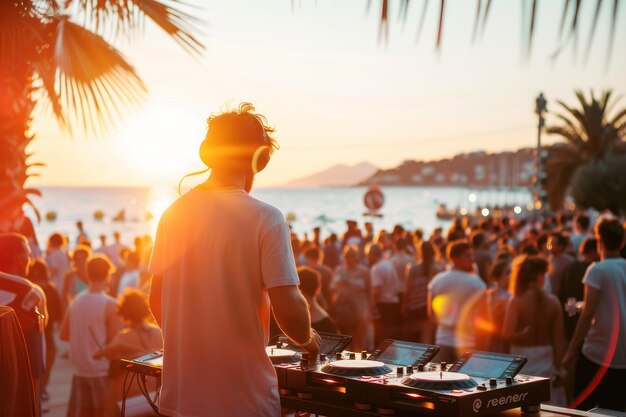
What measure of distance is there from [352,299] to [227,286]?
23.9 ft

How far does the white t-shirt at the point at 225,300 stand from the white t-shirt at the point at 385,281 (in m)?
7.82

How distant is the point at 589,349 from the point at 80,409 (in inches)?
165

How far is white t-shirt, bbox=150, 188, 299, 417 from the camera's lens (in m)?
2.77

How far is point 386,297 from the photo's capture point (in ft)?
35.0

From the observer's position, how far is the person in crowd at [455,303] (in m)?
7.46

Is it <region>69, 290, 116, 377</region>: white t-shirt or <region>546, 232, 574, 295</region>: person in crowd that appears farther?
<region>546, 232, 574, 295</region>: person in crowd

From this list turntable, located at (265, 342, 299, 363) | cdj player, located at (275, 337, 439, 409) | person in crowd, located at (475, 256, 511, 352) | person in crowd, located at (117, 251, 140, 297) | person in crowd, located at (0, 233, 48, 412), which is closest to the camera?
cdj player, located at (275, 337, 439, 409)

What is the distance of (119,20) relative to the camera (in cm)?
613

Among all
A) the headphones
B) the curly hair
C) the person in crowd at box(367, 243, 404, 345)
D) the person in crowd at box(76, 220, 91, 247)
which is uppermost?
the headphones

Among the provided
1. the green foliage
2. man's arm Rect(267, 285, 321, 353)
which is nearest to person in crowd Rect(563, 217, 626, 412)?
man's arm Rect(267, 285, 321, 353)

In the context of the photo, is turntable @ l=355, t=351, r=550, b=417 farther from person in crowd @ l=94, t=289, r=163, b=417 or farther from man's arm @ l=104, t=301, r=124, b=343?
man's arm @ l=104, t=301, r=124, b=343

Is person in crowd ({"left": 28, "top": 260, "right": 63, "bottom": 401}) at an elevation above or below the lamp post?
below

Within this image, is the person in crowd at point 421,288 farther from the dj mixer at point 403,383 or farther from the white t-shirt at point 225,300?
the white t-shirt at point 225,300

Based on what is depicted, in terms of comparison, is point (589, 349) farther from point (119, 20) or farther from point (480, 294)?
point (119, 20)
